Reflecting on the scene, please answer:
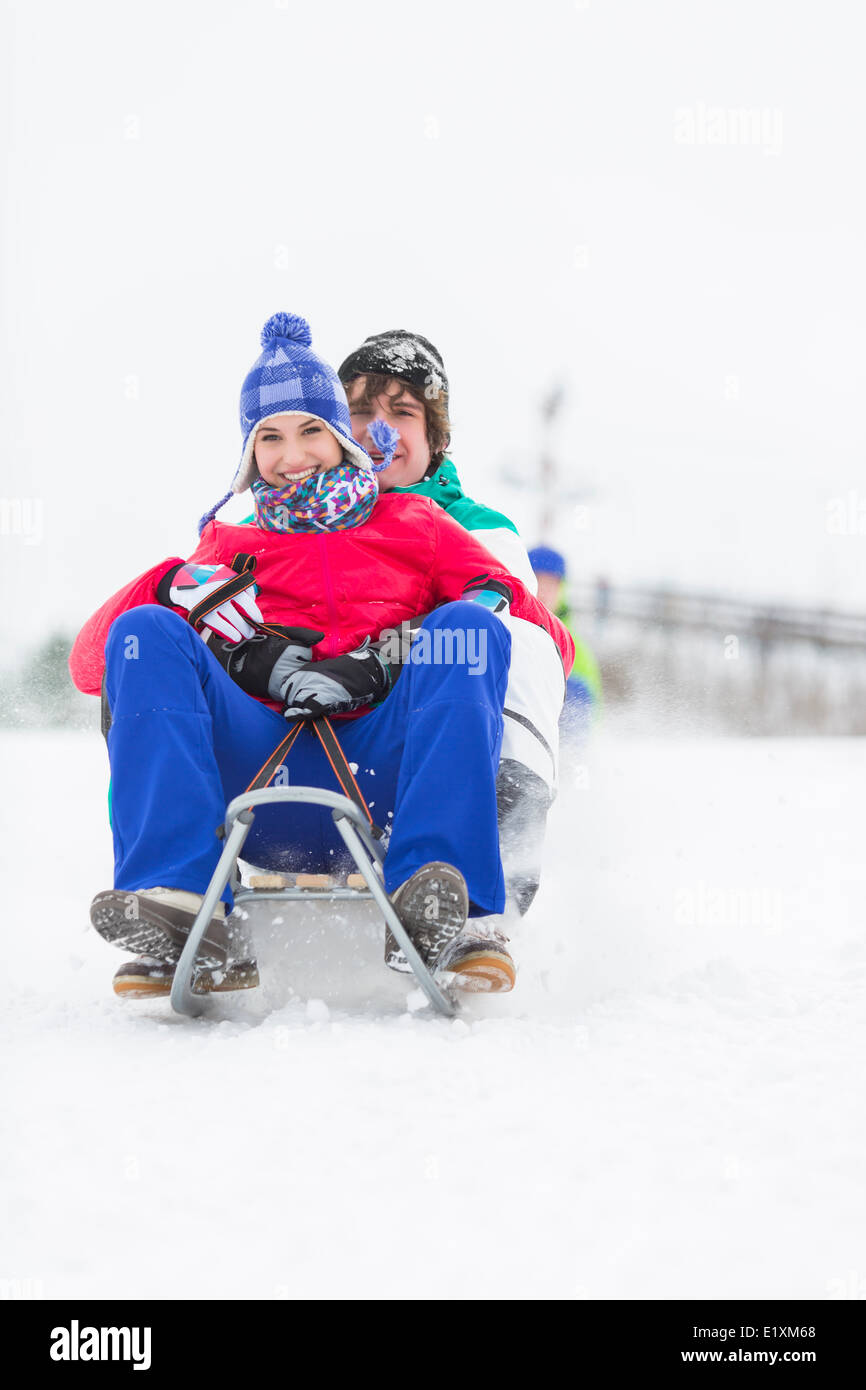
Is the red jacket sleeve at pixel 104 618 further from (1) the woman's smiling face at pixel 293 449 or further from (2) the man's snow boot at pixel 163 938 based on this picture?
(2) the man's snow boot at pixel 163 938

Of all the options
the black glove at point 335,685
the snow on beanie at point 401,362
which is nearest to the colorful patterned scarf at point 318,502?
the black glove at point 335,685

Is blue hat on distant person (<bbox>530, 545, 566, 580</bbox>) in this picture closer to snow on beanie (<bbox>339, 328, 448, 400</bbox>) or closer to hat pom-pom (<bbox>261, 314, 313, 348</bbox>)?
snow on beanie (<bbox>339, 328, 448, 400</bbox>)

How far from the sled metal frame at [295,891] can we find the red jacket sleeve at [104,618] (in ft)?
1.76

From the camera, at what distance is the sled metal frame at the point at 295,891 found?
179cm

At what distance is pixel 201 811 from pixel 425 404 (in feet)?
5.11

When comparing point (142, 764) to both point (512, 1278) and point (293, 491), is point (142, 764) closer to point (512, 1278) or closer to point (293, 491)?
point (293, 491)

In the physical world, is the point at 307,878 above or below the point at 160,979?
above

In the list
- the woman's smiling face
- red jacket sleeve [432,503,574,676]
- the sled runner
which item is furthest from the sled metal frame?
the woman's smiling face

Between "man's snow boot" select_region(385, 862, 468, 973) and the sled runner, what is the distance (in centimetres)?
2

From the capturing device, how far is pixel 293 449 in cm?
234

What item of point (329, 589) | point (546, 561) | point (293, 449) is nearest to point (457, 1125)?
point (329, 589)

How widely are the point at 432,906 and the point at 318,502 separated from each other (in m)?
0.92

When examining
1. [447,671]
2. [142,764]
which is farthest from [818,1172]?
[142,764]

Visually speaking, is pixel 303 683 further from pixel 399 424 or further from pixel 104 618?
pixel 399 424
